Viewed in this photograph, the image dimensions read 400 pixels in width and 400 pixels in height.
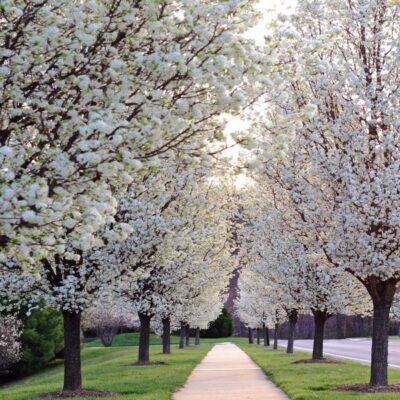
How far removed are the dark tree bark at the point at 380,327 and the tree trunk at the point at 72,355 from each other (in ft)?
25.3

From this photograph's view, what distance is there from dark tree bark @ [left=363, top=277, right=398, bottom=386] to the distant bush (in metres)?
69.7

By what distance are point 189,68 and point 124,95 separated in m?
0.85

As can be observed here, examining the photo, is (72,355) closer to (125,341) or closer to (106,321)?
(106,321)

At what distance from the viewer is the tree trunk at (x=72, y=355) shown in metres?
17.4

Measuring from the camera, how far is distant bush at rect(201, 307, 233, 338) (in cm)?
8644

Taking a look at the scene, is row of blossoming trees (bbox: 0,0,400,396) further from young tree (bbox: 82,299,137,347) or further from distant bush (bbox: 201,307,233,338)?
distant bush (bbox: 201,307,233,338)

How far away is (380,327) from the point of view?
16750 mm

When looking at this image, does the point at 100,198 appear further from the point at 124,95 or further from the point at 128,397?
the point at 128,397

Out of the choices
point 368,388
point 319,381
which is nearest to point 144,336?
point 319,381

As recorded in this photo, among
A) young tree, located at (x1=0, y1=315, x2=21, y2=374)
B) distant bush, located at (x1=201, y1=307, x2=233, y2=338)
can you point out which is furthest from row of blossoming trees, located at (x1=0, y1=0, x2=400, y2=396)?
distant bush, located at (x1=201, y1=307, x2=233, y2=338)

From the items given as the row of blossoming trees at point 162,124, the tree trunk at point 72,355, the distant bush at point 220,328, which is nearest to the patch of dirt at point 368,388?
the row of blossoming trees at point 162,124

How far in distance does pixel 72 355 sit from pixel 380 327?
320 inches

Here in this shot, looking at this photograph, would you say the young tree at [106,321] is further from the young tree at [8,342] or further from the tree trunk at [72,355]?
the tree trunk at [72,355]

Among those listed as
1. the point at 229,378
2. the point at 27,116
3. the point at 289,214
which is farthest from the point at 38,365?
the point at 27,116
